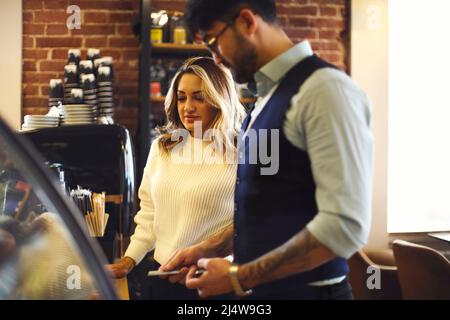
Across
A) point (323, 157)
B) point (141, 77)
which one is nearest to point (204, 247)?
point (323, 157)

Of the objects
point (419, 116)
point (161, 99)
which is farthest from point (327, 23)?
point (161, 99)

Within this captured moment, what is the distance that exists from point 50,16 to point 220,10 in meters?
2.95

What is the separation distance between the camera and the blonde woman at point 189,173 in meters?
1.85

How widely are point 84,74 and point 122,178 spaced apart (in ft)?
4.61

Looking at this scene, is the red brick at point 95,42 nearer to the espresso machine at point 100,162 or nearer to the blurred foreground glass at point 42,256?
the espresso machine at point 100,162

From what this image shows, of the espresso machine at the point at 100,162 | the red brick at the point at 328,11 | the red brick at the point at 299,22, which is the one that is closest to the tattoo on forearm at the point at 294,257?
the espresso machine at the point at 100,162

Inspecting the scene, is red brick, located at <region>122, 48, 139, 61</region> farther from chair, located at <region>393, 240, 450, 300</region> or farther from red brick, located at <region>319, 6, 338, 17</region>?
chair, located at <region>393, 240, 450, 300</region>

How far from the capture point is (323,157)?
106 centimetres

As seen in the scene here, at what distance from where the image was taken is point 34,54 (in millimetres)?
3846

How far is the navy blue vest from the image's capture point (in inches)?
45.3

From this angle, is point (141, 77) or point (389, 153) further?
point (389, 153)

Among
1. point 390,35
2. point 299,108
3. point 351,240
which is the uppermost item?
point 390,35
